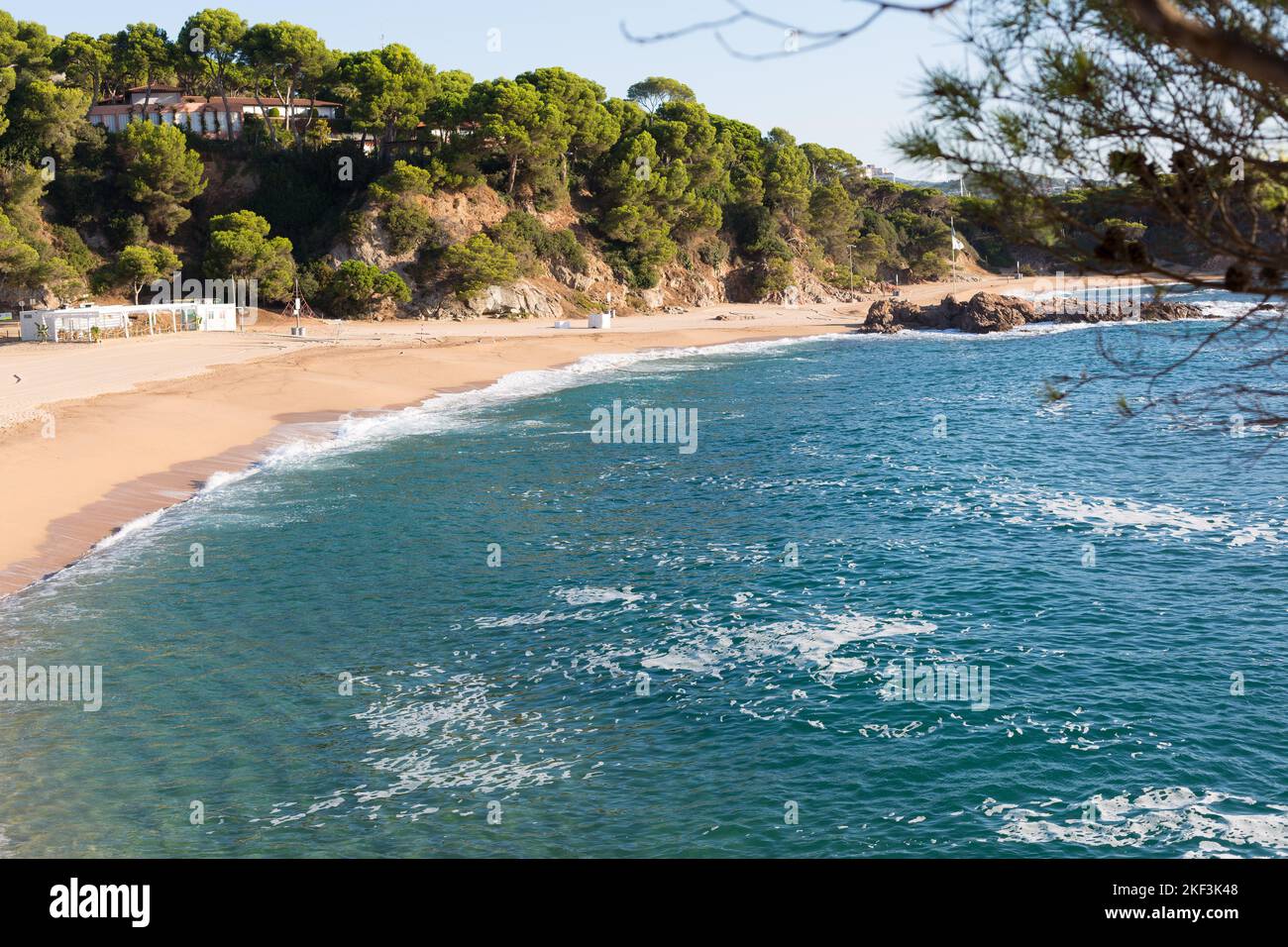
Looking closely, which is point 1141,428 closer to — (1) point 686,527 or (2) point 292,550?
(1) point 686,527

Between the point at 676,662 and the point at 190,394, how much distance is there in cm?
3159

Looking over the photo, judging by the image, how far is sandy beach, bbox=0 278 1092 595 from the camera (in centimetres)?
2728

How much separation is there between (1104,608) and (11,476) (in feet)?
85.8

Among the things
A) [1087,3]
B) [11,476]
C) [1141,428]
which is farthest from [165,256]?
[1087,3]

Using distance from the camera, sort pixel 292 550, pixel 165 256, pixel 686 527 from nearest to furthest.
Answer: pixel 292 550 → pixel 686 527 → pixel 165 256

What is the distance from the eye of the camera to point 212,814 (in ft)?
42.5
